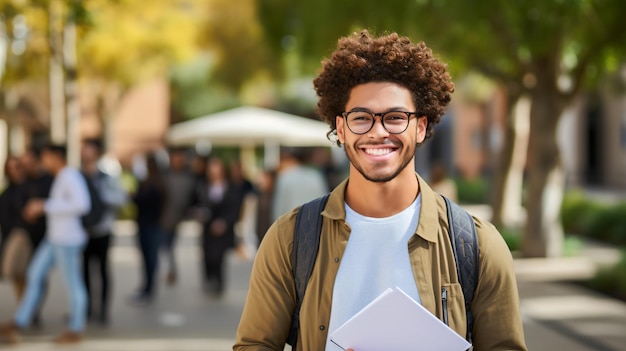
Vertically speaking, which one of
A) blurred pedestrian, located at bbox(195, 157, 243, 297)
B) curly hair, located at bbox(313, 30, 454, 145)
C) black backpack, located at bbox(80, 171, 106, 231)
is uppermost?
curly hair, located at bbox(313, 30, 454, 145)

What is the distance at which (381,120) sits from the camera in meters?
2.72

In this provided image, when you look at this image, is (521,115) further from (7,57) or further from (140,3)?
(7,57)

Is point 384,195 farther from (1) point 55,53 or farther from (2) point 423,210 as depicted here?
(1) point 55,53

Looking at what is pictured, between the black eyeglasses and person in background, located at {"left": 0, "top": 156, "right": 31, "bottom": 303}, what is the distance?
7307 millimetres

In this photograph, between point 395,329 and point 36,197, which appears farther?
point 36,197

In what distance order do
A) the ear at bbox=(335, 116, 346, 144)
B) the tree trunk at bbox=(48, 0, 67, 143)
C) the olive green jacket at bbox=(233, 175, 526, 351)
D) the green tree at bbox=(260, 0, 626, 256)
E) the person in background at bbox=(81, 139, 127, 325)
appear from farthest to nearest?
the tree trunk at bbox=(48, 0, 67, 143)
the green tree at bbox=(260, 0, 626, 256)
the person in background at bbox=(81, 139, 127, 325)
the ear at bbox=(335, 116, 346, 144)
the olive green jacket at bbox=(233, 175, 526, 351)

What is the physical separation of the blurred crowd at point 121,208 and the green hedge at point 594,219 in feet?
29.0

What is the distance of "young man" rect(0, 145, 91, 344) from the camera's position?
880cm

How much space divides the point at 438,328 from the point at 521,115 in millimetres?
17580

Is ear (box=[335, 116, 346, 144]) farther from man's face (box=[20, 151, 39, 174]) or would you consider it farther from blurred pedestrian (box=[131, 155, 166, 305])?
blurred pedestrian (box=[131, 155, 166, 305])

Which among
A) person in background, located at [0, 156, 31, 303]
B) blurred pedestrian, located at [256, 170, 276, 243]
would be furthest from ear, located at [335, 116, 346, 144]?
blurred pedestrian, located at [256, 170, 276, 243]

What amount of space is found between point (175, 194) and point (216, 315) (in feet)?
7.96

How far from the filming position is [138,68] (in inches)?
1242

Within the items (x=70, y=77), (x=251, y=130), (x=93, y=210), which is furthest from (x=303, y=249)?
(x=251, y=130)
